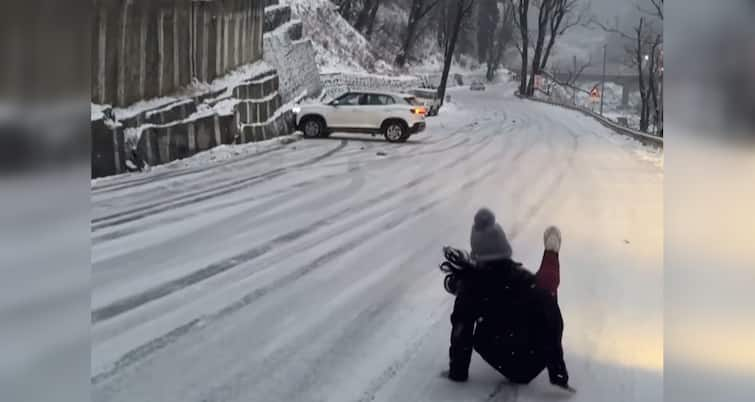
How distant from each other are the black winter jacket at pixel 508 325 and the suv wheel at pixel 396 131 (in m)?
0.58

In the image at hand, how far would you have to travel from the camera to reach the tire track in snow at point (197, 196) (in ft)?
8.27

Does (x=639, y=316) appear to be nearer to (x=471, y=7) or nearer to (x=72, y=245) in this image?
(x=471, y=7)

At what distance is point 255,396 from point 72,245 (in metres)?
0.80

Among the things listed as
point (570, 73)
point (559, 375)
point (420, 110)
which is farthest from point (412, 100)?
point (559, 375)

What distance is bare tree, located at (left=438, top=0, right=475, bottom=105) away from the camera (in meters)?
2.48

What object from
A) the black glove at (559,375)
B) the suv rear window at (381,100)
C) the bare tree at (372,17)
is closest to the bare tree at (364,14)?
the bare tree at (372,17)

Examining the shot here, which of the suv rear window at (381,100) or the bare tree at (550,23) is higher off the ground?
the bare tree at (550,23)

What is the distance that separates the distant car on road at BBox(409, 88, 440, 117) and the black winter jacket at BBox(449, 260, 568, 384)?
0.60m

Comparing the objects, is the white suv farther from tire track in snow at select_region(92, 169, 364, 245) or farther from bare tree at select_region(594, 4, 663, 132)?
bare tree at select_region(594, 4, 663, 132)

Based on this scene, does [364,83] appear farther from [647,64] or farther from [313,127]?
[647,64]

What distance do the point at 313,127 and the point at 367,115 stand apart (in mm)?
181

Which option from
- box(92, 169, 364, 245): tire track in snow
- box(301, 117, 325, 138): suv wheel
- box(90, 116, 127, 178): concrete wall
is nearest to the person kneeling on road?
box(92, 169, 364, 245): tire track in snow

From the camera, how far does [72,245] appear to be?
2.48 meters

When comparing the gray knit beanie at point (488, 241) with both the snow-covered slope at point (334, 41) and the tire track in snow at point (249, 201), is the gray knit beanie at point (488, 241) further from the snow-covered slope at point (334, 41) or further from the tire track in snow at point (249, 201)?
the snow-covered slope at point (334, 41)
